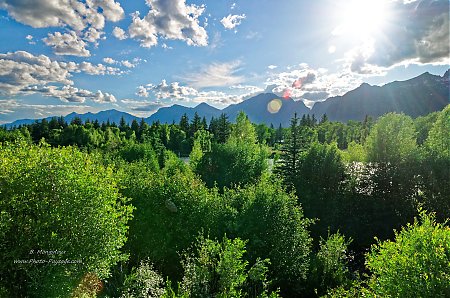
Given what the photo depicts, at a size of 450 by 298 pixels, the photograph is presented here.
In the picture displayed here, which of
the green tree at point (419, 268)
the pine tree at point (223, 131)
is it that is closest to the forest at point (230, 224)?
the green tree at point (419, 268)

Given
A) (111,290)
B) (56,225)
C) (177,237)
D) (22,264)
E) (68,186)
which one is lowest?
(111,290)

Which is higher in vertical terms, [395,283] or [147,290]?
[395,283]

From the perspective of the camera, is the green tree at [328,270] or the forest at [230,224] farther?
the green tree at [328,270]

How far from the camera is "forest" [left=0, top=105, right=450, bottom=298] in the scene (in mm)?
16312

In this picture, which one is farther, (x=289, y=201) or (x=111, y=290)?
(x=289, y=201)

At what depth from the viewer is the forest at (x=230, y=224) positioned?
16312 mm

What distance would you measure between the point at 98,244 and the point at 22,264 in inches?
153

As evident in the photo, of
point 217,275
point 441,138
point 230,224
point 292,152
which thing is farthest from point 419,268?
point 292,152

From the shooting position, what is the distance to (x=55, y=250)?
54.9 ft

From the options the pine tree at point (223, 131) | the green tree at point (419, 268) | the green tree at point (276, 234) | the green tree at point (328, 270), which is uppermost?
the pine tree at point (223, 131)

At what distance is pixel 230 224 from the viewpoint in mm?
25641

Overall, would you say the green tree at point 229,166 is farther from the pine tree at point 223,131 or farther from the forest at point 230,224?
the pine tree at point 223,131

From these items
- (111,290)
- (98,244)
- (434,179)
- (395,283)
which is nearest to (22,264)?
(98,244)

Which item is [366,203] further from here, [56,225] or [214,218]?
[56,225]
